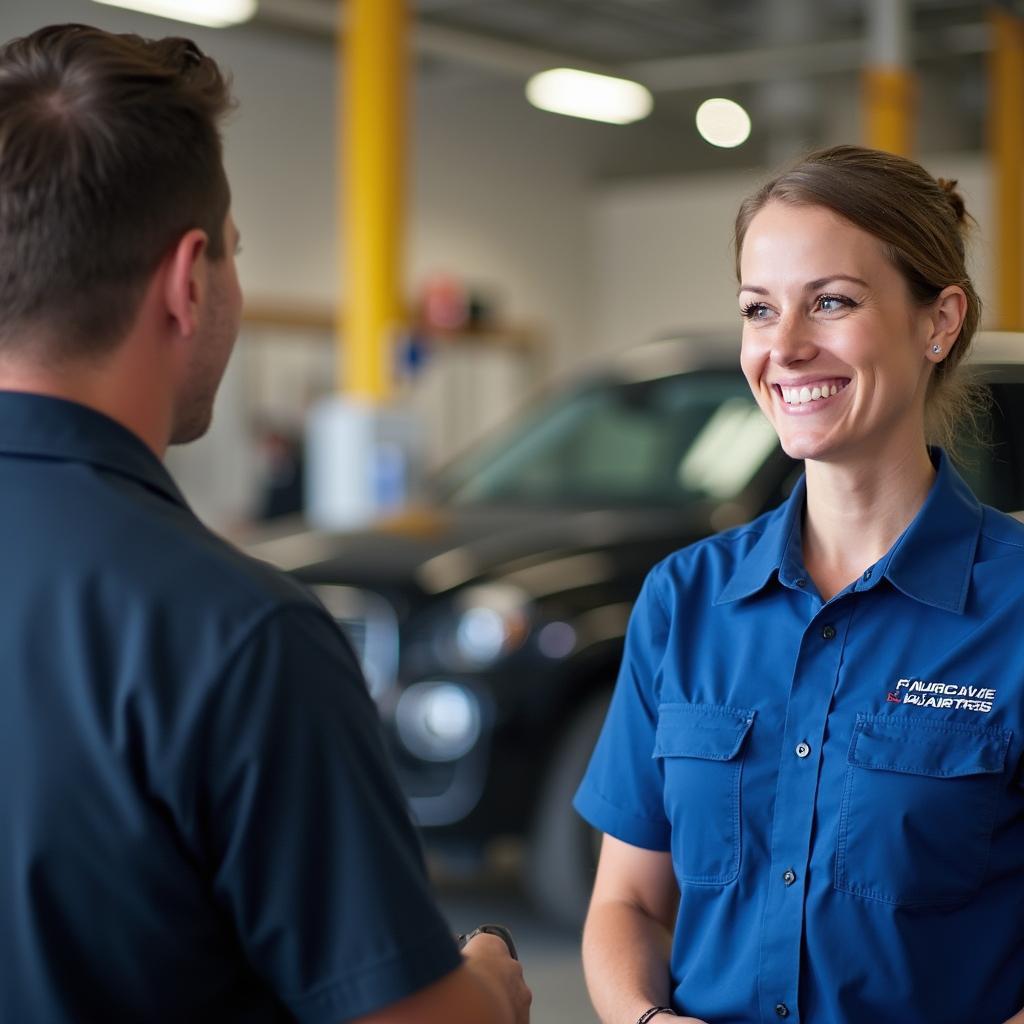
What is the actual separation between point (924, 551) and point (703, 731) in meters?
0.32

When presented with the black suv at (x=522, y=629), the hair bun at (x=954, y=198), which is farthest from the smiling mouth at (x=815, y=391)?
the black suv at (x=522, y=629)

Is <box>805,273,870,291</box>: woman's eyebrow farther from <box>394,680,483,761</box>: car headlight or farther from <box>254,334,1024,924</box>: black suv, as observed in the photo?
<box>394,680,483,761</box>: car headlight

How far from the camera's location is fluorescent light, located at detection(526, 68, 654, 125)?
1421 cm

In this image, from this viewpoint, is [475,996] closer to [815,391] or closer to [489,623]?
[815,391]

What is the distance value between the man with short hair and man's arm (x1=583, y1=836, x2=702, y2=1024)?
2.05 feet

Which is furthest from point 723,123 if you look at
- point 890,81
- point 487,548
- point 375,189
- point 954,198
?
point 954,198

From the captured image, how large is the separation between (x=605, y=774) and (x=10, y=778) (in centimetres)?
93

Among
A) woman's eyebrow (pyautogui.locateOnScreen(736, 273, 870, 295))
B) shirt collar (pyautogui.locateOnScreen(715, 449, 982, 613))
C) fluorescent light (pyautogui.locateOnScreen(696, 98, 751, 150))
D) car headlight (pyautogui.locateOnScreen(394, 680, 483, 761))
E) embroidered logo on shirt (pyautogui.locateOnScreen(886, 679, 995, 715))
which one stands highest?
fluorescent light (pyautogui.locateOnScreen(696, 98, 751, 150))

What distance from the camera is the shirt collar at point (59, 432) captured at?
4.33 feet

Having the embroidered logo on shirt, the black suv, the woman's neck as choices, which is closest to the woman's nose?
the woman's neck

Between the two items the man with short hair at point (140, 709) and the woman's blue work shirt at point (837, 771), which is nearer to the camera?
the man with short hair at point (140, 709)

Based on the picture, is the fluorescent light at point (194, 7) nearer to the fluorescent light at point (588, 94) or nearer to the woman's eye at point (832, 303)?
the fluorescent light at point (588, 94)

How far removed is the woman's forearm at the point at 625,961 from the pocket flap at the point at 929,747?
1.19ft

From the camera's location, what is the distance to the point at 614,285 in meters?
18.4
